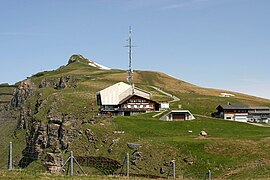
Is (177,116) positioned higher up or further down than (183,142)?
higher up

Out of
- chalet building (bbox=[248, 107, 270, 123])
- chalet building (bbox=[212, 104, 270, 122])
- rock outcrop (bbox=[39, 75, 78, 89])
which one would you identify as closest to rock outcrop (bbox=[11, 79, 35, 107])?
rock outcrop (bbox=[39, 75, 78, 89])

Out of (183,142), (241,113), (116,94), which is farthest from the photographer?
(116,94)

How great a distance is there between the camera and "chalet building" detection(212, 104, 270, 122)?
112812 mm

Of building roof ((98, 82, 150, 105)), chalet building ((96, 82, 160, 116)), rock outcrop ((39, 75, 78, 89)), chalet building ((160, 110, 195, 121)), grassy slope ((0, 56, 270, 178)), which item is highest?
rock outcrop ((39, 75, 78, 89))

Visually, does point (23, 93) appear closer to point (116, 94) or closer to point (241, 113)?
point (116, 94)

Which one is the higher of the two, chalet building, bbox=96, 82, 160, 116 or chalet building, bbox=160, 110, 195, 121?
chalet building, bbox=96, 82, 160, 116

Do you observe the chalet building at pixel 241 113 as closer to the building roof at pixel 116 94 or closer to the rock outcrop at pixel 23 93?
the building roof at pixel 116 94

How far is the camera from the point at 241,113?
4510 inches

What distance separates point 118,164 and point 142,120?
2692cm

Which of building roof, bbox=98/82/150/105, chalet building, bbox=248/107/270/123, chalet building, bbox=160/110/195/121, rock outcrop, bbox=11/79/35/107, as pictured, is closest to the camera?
chalet building, bbox=160/110/195/121

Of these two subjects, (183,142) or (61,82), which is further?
Result: (61,82)

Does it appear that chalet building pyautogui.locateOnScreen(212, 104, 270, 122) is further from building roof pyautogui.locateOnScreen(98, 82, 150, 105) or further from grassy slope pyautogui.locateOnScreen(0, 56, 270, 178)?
building roof pyautogui.locateOnScreen(98, 82, 150, 105)

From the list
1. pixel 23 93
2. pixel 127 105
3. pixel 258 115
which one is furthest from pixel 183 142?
pixel 23 93

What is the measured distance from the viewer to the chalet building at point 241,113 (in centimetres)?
11281
